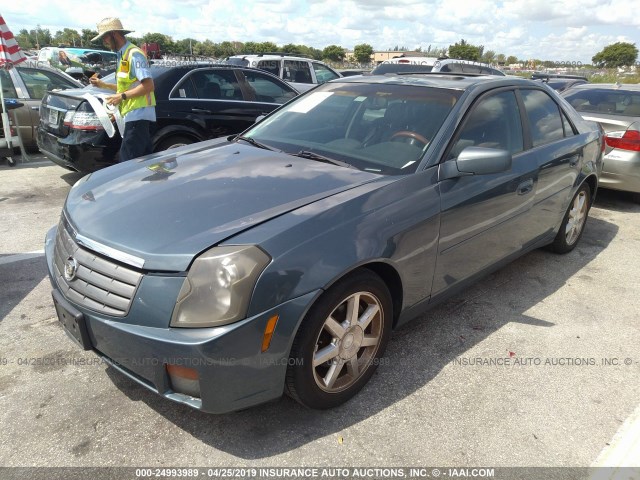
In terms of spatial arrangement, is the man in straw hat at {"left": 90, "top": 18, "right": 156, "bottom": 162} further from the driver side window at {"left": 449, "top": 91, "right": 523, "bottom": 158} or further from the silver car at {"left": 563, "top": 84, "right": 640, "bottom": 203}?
the silver car at {"left": 563, "top": 84, "right": 640, "bottom": 203}

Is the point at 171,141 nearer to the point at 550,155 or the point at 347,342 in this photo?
the point at 550,155

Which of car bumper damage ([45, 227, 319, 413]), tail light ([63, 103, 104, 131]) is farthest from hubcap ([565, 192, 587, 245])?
tail light ([63, 103, 104, 131])

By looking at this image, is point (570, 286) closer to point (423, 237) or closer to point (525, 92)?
point (525, 92)

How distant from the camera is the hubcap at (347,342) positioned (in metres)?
2.37

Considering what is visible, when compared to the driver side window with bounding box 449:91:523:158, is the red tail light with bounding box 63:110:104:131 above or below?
below

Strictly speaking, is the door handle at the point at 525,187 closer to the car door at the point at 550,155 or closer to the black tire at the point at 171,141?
the car door at the point at 550,155

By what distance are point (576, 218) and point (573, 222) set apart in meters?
0.07

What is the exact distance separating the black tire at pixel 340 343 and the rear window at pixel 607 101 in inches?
221

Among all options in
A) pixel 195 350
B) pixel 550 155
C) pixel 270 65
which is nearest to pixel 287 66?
pixel 270 65

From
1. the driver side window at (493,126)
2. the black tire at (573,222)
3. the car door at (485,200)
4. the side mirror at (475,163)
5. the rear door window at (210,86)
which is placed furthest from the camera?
the rear door window at (210,86)

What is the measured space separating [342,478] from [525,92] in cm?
315

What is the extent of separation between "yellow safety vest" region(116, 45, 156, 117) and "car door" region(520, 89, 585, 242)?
3.62 m

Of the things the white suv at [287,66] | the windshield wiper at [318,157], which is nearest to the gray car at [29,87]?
the white suv at [287,66]

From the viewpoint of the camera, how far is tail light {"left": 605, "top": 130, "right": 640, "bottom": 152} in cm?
596
